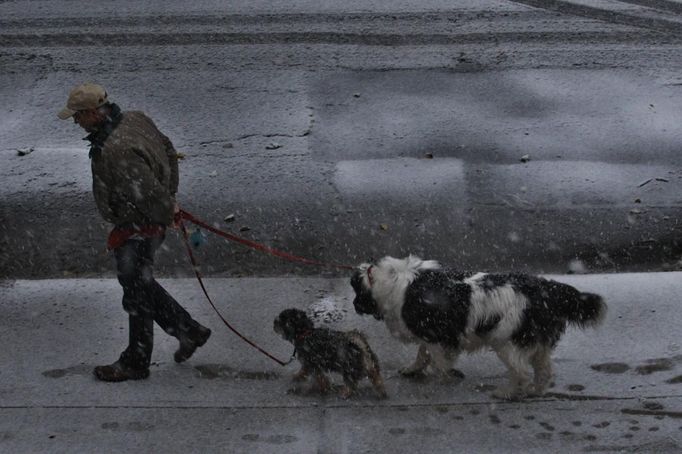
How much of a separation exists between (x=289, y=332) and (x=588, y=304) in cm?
179

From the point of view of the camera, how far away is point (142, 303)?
593cm

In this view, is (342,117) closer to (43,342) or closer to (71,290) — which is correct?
(71,290)

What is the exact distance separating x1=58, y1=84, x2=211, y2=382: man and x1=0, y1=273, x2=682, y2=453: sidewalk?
22 centimetres

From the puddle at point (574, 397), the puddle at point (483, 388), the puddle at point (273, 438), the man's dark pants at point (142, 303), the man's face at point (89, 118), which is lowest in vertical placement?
the puddle at point (273, 438)

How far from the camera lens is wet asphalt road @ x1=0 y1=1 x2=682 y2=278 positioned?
782 centimetres

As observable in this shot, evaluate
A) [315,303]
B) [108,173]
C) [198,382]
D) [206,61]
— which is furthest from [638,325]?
[206,61]

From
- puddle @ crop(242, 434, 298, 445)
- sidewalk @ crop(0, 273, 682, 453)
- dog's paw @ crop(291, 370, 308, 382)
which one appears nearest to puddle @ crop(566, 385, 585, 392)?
sidewalk @ crop(0, 273, 682, 453)

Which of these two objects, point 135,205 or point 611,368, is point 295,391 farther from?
point 611,368

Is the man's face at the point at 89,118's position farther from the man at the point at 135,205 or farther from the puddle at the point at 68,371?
the puddle at the point at 68,371

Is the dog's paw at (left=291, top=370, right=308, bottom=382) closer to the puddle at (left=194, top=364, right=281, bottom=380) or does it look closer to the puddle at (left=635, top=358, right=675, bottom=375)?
the puddle at (left=194, top=364, right=281, bottom=380)

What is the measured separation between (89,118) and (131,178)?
45 centimetres

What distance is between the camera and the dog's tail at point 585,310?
5.53 metres

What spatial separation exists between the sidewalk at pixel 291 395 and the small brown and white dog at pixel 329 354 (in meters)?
0.13

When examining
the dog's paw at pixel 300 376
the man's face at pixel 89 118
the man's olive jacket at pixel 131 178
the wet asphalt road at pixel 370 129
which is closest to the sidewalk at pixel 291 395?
the dog's paw at pixel 300 376
